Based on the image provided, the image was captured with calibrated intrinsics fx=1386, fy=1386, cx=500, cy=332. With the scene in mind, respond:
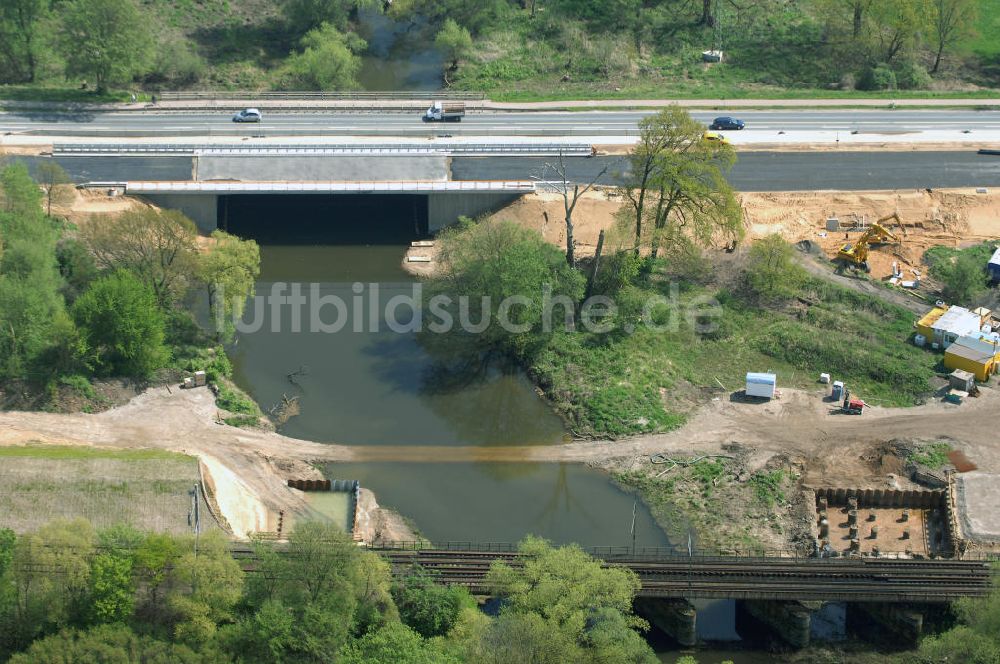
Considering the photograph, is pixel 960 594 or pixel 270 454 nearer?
pixel 960 594

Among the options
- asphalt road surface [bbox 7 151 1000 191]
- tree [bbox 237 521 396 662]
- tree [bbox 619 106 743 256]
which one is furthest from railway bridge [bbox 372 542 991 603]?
asphalt road surface [bbox 7 151 1000 191]

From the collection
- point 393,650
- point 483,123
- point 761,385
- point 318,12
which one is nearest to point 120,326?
point 393,650

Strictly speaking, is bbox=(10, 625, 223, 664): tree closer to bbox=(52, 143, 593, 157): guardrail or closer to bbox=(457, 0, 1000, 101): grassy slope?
bbox=(52, 143, 593, 157): guardrail

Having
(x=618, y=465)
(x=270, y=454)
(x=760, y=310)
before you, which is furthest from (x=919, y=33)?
(x=270, y=454)

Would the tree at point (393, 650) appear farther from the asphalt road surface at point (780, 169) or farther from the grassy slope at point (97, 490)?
the asphalt road surface at point (780, 169)

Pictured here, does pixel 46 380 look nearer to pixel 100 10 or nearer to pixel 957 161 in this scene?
pixel 100 10

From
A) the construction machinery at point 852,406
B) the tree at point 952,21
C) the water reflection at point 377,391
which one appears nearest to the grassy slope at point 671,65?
the tree at point 952,21
